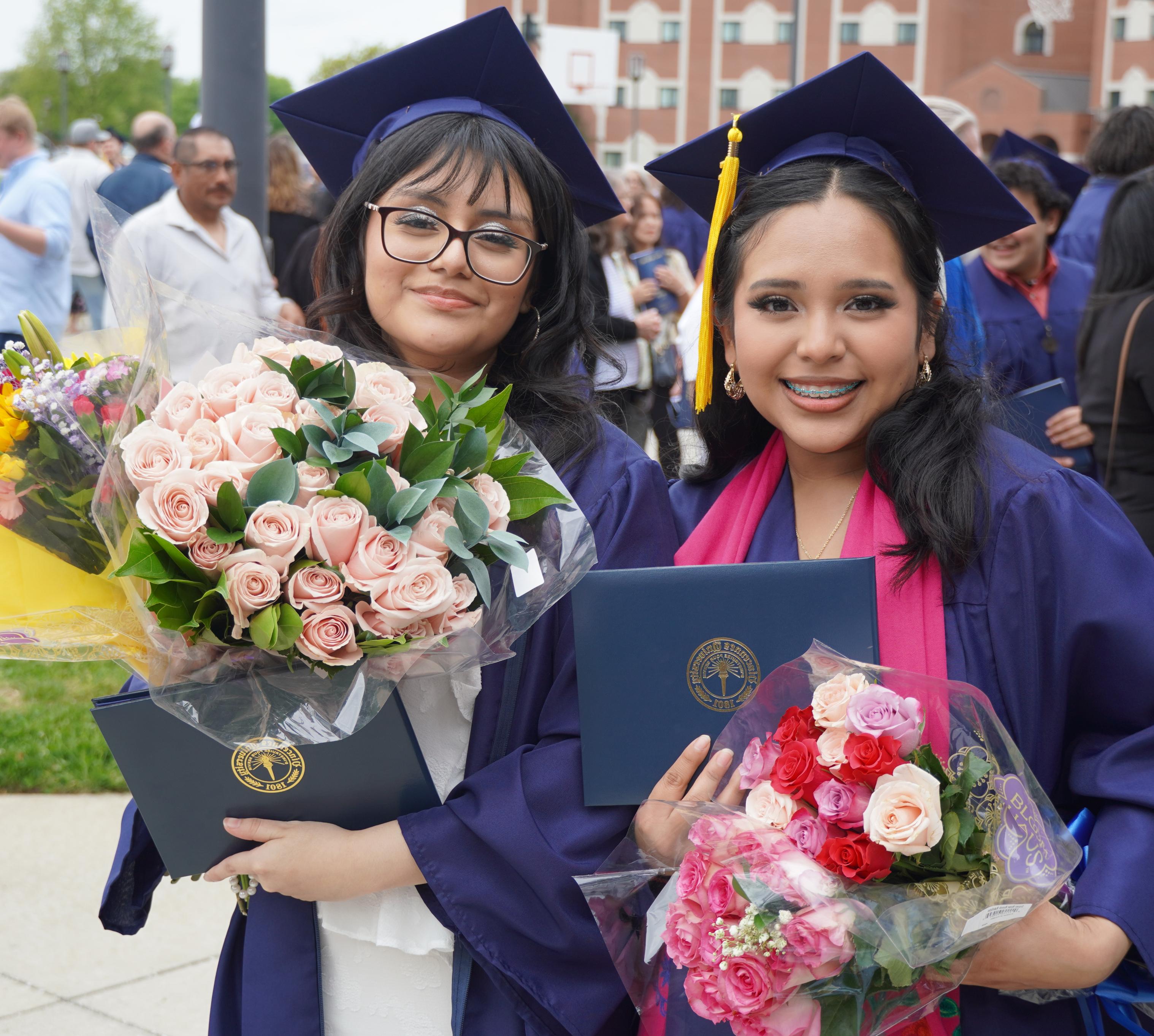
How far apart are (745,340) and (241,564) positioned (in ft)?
2.89

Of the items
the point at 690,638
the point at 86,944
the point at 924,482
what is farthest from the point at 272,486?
the point at 86,944

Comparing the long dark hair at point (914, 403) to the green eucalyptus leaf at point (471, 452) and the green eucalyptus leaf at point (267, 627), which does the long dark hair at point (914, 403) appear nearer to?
the green eucalyptus leaf at point (471, 452)

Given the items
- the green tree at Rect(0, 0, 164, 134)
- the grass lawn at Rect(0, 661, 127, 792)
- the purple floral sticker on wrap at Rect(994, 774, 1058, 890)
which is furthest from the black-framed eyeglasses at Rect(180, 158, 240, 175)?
Answer: the green tree at Rect(0, 0, 164, 134)

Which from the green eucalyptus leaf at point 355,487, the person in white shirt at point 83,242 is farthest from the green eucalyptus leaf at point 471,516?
the person in white shirt at point 83,242

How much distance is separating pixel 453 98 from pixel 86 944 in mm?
2610

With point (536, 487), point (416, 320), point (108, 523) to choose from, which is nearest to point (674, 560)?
point (536, 487)

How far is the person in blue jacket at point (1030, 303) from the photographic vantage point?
472 centimetres

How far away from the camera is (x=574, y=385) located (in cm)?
211

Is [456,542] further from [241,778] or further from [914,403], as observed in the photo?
[914,403]

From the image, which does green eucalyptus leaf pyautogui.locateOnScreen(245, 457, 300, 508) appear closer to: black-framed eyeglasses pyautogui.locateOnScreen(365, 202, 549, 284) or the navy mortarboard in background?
black-framed eyeglasses pyautogui.locateOnScreen(365, 202, 549, 284)

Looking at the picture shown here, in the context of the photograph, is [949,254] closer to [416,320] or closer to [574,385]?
[574,385]

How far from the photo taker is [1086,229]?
6.21 metres

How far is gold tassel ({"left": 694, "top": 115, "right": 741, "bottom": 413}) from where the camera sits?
2.06 meters

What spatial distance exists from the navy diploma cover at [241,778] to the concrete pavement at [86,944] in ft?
5.42
